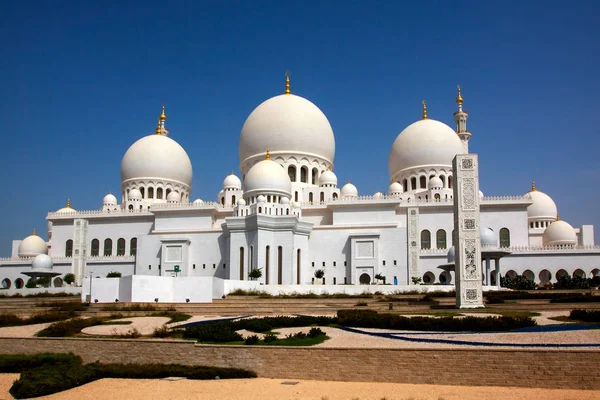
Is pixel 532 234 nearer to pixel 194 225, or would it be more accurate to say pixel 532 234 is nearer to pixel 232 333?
pixel 194 225

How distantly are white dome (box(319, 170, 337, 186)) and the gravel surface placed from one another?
101ft

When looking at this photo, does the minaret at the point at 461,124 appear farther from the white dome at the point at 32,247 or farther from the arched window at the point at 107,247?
the white dome at the point at 32,247

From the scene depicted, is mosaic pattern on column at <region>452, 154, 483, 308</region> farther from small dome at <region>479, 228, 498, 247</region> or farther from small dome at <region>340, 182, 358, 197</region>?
small dome at <region>340, 182, 358, 197</region>

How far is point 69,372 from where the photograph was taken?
34.8 feet

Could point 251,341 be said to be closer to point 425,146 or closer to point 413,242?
point 413,242

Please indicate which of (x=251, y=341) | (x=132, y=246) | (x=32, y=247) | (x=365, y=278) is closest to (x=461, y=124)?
(x=365, y=278)

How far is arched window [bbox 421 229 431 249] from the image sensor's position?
125ft

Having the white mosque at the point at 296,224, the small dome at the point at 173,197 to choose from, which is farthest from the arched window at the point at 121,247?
the small dome at the point at 173,197

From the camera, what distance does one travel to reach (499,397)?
8992 mm

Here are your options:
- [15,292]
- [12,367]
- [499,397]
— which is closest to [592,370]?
[499,397]

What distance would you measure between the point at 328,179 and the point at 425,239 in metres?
7.84

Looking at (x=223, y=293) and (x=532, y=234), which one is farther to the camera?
(x=532, y=234)

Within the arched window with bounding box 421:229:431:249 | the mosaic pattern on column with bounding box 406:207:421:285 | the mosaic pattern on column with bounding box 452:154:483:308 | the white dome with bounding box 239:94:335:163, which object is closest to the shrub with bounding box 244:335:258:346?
the mosaic pattern on column with bounding box 452:154:483:308

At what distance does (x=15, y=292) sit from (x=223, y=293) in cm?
1280
